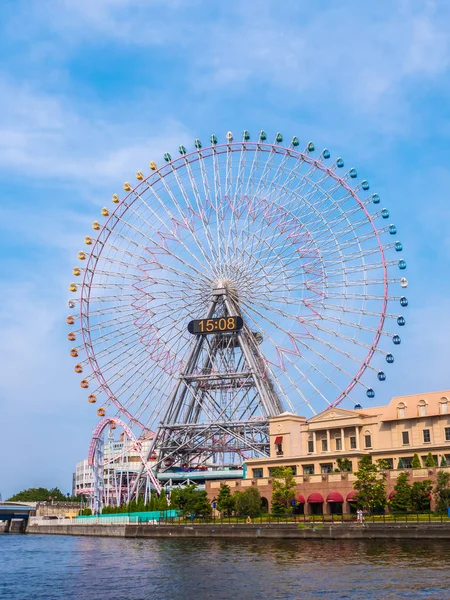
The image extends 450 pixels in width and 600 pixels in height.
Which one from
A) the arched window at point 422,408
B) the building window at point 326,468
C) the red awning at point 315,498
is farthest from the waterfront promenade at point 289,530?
the arched window at point 422,408

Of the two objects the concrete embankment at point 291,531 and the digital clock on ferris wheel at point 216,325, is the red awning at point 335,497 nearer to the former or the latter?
the concrete embankment at point 291,531

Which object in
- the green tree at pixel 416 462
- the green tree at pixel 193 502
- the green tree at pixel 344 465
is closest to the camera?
the green tree at pixel 416 462

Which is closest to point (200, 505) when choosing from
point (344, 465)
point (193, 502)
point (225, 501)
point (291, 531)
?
point (193, 502)

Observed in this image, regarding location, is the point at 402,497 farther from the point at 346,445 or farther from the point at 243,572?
the point at 243,572

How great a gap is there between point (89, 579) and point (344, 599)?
67.7 ft

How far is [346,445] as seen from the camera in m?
94.9

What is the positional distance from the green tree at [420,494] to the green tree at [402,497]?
0.48 meters

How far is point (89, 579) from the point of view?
5334 centimetres

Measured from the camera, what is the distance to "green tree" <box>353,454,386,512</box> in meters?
80.5

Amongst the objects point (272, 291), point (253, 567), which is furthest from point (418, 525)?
point (272, 291)

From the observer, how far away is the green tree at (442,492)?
2933 inches

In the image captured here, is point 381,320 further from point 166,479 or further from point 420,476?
point 166,479

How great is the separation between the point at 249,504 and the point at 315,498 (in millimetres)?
7470

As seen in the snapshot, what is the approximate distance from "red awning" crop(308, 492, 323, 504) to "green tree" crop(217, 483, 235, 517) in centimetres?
977
